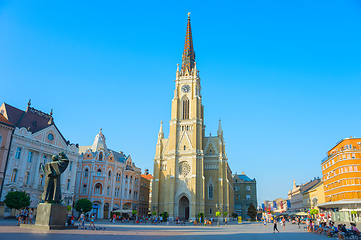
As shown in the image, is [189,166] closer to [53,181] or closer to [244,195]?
[244,195]

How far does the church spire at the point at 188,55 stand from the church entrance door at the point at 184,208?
3452 cm

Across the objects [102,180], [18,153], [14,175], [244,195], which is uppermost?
[18,153]

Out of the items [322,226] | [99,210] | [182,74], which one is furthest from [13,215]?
[182,74]

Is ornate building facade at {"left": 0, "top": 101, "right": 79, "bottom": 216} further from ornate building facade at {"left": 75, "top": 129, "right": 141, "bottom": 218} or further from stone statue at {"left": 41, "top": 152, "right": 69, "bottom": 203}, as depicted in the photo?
stone statue at {"left": 41, "top": 152, "right": 69, "bottom": 203}

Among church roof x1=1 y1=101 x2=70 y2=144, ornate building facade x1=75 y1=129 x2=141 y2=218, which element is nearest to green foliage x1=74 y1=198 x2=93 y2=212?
ornate building facade x1=75 y1=129 x2=141 y2=218

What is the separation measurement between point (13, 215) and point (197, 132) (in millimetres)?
41687

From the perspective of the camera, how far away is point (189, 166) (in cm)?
6644

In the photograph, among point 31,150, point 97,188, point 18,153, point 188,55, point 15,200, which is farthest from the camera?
point 188,55

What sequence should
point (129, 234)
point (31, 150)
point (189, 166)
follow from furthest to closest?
1. point (189, 166)
2. point (31, 150)
3. point (129, 234)

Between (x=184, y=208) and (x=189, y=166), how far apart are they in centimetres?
1040

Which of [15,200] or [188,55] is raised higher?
[188,55]

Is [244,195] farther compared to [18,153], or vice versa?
[244,195]

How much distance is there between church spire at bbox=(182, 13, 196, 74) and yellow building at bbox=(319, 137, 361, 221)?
139ft

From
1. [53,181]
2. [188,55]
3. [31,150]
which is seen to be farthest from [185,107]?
[53,181]
